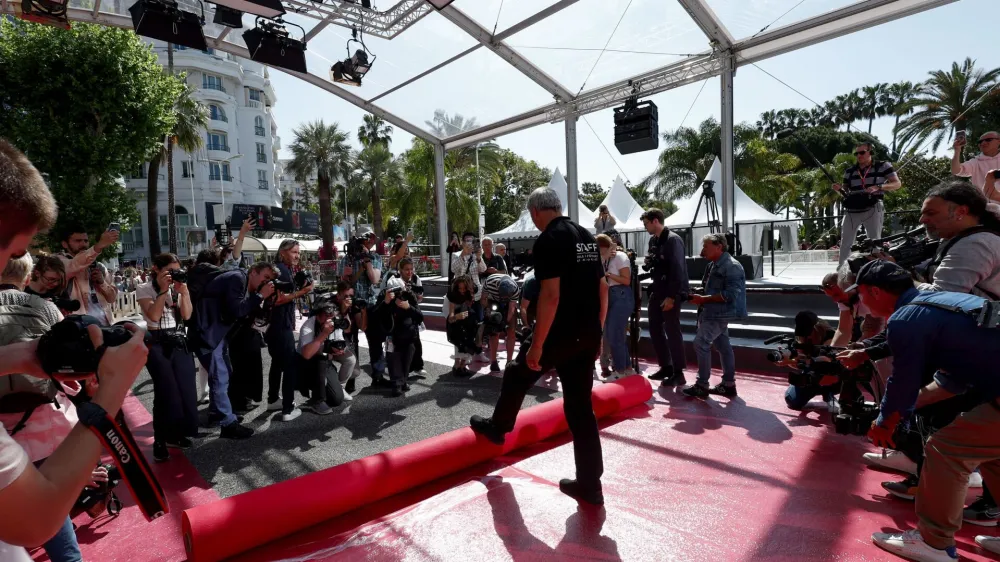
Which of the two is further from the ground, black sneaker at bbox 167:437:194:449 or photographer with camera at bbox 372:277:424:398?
photographer with camera at bbox 372:277:424:398

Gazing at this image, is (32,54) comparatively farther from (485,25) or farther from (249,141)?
(249,141)

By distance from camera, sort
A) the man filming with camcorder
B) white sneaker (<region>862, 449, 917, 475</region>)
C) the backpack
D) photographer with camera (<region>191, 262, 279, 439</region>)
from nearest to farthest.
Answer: the backpack < the man filming with camcorder < white sneaker (<region>862, 449, 917, 475</region>) < photographer with camera (<region>191, 262, 279, 439</region>)

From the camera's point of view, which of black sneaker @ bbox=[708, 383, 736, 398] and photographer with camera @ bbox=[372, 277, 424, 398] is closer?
black sneaker @ bbox=[708, 383, 736, 398]

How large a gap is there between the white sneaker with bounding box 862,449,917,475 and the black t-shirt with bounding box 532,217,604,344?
7.31ft

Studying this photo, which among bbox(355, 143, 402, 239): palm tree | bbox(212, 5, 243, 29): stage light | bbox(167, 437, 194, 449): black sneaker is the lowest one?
bbox(167, 437, 194, 449): black sneaker

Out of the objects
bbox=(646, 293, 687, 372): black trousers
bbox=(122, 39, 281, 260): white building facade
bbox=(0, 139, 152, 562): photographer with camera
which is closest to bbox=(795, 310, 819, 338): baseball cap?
bbox=(646, 293, 687, 372): black trousers

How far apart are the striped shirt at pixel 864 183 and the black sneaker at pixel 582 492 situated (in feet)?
18.5

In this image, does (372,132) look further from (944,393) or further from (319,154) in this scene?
(944,393)

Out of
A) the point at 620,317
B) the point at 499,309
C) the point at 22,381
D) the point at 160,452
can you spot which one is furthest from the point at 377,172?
the point at 22,381

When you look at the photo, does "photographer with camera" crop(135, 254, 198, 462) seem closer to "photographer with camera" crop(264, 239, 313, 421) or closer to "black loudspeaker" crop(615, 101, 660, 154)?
"photographer with camera" crop(264, 239, 313, 421)

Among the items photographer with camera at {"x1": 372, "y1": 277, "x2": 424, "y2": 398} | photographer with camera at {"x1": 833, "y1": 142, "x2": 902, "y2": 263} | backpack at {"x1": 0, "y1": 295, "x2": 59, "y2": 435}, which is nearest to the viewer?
backpack at {"x1": 0, "y1": 295, "x2": 59, "y2": 435}

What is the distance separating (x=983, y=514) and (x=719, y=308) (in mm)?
2507

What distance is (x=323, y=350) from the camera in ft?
16.6

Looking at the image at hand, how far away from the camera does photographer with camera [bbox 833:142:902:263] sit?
618 centimetres
